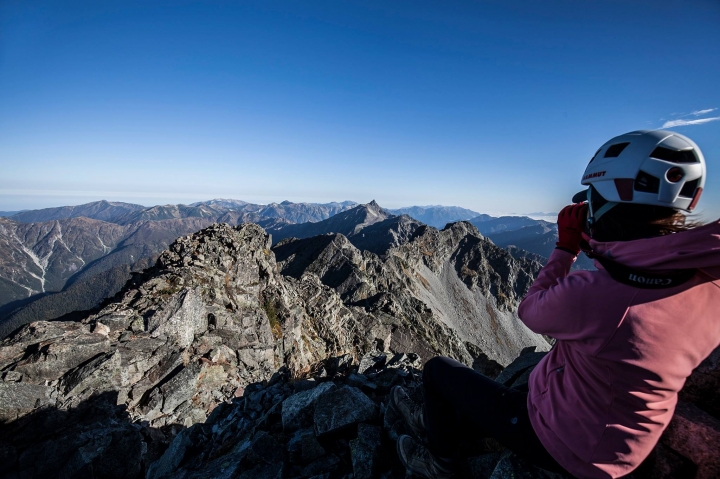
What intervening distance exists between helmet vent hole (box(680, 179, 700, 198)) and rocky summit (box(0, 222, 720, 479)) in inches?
171

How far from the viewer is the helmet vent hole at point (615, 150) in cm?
466

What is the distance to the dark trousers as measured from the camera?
499 centimetres

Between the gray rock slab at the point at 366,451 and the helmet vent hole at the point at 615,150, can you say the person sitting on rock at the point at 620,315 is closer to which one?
the helmet vent hole at the point at 615,150

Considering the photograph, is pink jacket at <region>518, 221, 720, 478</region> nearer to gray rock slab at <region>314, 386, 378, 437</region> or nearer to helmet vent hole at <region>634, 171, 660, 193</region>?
helmet vent hole at <region>634, 171, 660, 193</region>

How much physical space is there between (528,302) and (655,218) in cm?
181

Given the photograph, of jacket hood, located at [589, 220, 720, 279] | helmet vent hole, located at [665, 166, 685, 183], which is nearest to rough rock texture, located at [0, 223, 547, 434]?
jacket hood, located at [589, 220, 720, 279]

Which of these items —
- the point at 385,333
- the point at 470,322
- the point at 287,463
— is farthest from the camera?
the point at 470,322

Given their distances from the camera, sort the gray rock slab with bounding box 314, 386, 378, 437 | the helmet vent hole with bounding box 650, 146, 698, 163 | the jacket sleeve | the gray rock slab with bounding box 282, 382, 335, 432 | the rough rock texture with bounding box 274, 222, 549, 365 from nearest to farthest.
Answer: the jacket sleeve < the helmet vent hole with bounding box 650, 146, 698, 163 < the gray rock slab with bounding box 314, 386, 378, 437 < the gray rock slab with bounding box 282, 382, 335, 432 < the rough rock texture with bounding box 274, 222, 549, 365

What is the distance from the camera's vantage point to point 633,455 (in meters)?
4.06

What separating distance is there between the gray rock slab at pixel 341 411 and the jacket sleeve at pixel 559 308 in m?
6.60

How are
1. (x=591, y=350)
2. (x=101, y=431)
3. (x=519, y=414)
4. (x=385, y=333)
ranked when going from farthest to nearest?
(x=385, y=333) → (x=101, y=431) → (x=519, y=414) → (x=591, y=350)

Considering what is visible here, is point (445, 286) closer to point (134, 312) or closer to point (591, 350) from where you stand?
point (134, 312)

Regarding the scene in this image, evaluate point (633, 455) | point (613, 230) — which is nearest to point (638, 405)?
point (633, 455)

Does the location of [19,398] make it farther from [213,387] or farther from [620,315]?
[620,315]
